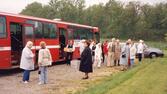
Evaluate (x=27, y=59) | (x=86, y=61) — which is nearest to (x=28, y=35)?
(x=86, y=61)

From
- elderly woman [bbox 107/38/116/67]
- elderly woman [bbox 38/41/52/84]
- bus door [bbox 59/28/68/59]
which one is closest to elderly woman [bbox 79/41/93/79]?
elderly woman [bbox 38/41/52/84]

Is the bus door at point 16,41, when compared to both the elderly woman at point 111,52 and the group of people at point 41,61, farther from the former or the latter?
the elderly woman at point 111,52

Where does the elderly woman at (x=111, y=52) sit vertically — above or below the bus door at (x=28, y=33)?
below

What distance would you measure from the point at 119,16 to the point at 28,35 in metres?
77.8

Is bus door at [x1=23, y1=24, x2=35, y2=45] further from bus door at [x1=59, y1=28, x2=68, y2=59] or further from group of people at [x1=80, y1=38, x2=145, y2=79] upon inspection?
bus door at [x1=59, y1=28, x2=68, y2=59]

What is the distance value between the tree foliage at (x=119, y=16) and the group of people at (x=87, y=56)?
68395mm

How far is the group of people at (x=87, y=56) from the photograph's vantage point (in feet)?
57.7

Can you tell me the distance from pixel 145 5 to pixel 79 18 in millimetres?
17507

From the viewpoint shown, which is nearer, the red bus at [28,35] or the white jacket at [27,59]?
the white jacket at [27,59]

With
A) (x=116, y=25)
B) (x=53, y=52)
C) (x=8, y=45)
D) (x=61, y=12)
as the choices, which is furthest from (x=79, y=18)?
(x=8, y=45)

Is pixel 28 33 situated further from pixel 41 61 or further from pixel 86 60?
pixel 41 61

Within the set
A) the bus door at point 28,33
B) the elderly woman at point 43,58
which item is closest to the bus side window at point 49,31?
the bus door at point 28,33

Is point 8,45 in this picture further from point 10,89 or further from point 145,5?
point 145,5

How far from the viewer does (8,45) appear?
2148 cm
